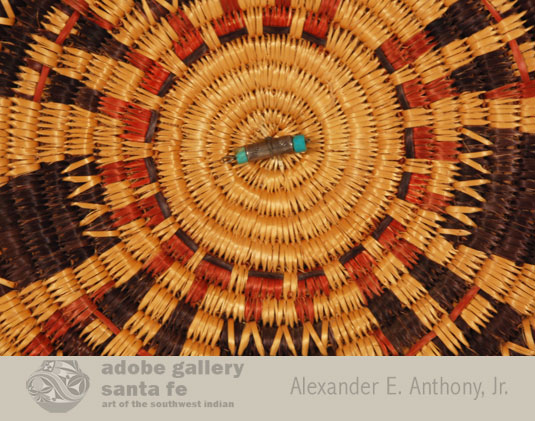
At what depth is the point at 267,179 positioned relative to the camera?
68 centimetres

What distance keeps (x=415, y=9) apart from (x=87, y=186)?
63cm

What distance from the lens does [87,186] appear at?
637 mm

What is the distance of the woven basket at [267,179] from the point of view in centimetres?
62

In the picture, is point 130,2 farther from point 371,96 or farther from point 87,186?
point 371,96
